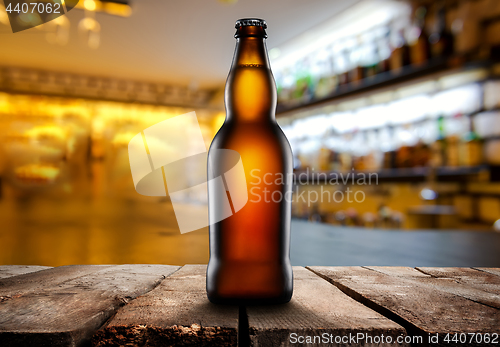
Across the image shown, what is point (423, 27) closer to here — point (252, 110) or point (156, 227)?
point (156, 227)

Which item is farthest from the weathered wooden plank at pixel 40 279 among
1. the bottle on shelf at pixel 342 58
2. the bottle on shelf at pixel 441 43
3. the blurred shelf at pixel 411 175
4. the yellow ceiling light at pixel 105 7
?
the yellow ceiling light at pixel 105 7

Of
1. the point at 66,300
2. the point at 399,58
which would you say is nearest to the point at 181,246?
the point at 66,300

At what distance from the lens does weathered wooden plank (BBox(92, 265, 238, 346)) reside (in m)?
0.28

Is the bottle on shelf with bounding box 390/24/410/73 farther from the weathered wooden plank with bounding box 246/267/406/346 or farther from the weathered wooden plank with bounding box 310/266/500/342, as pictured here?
the weathered wooden plank with bounding box 246/267/406/346

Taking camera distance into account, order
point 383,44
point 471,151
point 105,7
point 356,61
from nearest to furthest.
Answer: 1. point 471,151
2. point 383,44
3. point 356,61
4. point 105,7

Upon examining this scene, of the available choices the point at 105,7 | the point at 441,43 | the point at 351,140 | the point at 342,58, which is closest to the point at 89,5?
the point at 105,7

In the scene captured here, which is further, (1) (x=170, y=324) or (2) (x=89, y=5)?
(2) (x=89, y=5)

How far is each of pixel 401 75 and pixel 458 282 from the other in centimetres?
174

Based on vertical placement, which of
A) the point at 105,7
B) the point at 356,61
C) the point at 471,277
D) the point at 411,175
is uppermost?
the point at 105,7

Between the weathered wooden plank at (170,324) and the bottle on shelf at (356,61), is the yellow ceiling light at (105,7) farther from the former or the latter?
the weathered wooden plank at (170,324)

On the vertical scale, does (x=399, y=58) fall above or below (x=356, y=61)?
below

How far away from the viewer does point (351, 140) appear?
9.13 ft

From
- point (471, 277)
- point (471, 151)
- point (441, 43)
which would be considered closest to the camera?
point (471, 277)

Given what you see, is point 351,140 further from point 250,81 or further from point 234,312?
point 234,312
